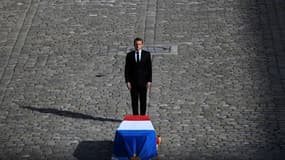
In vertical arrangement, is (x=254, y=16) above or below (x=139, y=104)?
above

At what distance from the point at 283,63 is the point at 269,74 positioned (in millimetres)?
716

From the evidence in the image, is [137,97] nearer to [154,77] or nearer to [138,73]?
[138,73]

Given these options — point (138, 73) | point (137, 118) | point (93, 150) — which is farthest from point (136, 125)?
point (138, 73)

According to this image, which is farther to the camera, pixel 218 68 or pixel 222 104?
pixel 218 68

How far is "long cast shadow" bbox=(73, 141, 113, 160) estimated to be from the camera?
16.7 meters

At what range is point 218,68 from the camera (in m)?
20.9

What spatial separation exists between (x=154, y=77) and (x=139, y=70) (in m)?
2.96

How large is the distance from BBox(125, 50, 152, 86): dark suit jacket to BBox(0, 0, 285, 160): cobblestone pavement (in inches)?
39.9

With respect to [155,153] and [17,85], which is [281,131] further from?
[17,85]

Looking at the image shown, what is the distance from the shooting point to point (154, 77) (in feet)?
67.6

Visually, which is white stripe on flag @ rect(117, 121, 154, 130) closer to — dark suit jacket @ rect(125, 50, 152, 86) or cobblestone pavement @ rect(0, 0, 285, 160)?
cobblestone pavement @ rect(0, 0, 285, 160)

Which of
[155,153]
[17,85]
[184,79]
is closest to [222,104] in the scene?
[184,79]

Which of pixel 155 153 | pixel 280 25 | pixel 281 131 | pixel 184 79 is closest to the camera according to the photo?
pixel 155 153

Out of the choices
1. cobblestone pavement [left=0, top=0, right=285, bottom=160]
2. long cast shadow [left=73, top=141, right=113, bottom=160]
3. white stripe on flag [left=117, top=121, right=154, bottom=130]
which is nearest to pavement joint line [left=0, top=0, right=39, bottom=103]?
cobblestone pavement [left=0, top=0, right=285, bottom=160]
